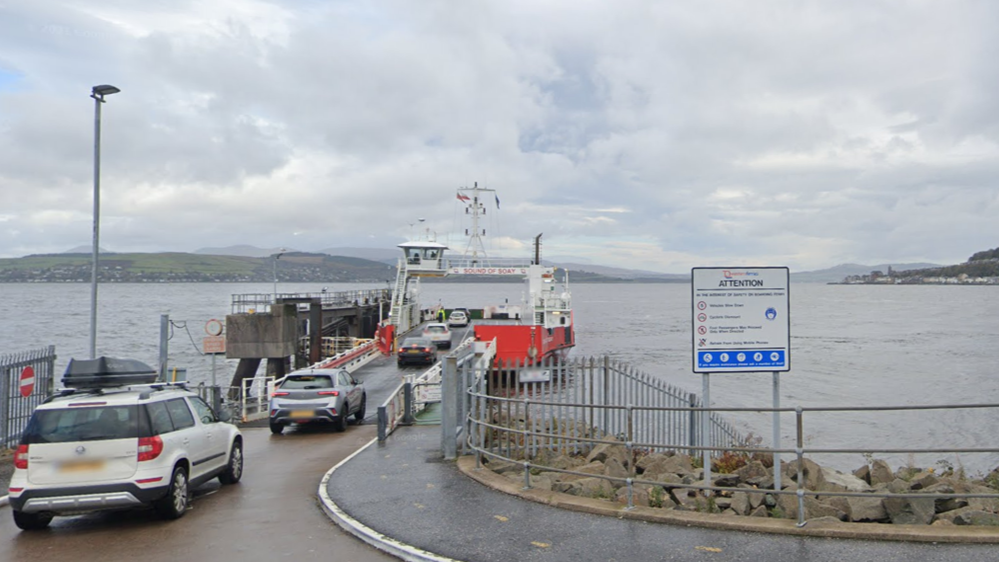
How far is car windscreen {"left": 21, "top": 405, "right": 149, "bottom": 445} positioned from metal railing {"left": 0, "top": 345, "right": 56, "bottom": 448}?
6.17 m

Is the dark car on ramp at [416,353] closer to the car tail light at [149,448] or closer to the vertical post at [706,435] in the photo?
the vertical post at [706,435]

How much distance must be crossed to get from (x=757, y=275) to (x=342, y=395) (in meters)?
11.4

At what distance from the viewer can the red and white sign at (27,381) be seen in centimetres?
1413

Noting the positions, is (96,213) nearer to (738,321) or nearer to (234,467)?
(234,467)

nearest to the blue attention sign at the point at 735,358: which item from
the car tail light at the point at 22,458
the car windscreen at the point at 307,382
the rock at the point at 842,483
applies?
the rock at the point at 842,483

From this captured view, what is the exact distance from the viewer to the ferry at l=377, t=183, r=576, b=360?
3825cm

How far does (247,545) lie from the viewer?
819 cm

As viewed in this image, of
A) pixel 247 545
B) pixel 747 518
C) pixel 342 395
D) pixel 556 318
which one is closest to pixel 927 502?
pixel 747 518

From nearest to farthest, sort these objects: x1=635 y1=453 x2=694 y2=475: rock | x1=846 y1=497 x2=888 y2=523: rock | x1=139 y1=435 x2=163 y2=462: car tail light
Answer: x1=139 y1=435 x2=163 y2=462: car tail light
x1=846 y1=497 x2=888 y2=523: rock
x1=635 y1=453 x2=694 y2=475: rock

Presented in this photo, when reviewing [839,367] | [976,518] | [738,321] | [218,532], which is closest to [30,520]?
[218,532]

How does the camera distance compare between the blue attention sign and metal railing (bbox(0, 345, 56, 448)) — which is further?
metal railing (bbox(0, 345, 56, 448))

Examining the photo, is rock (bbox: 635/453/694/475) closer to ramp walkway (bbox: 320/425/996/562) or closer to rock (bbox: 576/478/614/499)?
rock (bbox: 576/478/614/499)

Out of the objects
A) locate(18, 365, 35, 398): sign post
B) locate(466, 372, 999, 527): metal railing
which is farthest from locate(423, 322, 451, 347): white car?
locate(18, 365, 35, 398): sign post

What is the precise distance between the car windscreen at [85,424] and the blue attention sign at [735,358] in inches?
260
